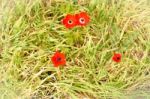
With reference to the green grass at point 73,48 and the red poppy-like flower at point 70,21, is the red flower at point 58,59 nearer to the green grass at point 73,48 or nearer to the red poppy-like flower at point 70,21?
the green grass at point 73,48

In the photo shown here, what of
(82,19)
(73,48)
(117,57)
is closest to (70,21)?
(82,19)

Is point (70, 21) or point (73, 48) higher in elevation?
point (70, 21)

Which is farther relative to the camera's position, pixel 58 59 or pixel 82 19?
pixel 82 19

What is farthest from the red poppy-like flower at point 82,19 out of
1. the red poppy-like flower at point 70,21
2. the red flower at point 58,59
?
the red flower at point 58,59

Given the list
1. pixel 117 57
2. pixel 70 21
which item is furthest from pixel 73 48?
pixel 117 57

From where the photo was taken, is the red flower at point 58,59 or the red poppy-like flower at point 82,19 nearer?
the red flower at point 58,59

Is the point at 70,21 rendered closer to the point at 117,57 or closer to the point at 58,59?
the point at 58,59

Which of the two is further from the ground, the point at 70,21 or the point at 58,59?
the point at 70,21

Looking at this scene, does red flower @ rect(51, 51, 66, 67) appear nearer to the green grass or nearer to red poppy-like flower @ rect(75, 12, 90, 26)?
the green grass

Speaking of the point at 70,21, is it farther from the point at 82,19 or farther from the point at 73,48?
the point at 73,48

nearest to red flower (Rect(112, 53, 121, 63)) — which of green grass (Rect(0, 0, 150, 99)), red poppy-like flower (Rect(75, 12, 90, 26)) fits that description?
green grass (Rect(0, 0, 150, 99))
